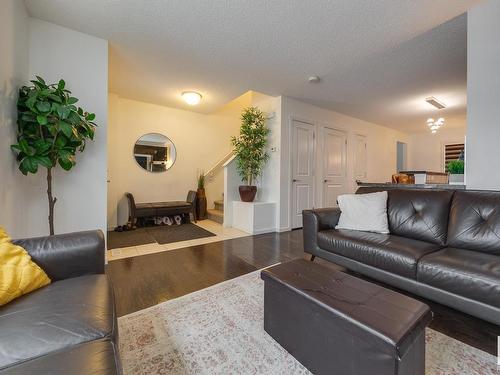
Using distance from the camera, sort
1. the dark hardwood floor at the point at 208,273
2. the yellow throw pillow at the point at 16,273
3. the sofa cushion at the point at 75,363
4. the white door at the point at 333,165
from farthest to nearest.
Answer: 1. the white door at the point at 333,165
2. the dark hardwood floor at the point at 208,273
3. the yellow throw pillow at the point at 16,273
4. the sofa cushion at the point at 75,363

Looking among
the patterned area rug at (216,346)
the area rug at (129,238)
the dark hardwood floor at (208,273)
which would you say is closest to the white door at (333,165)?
the dark hardwood floor at (208,273)

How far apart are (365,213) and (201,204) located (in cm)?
355

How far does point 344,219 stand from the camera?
2412mm

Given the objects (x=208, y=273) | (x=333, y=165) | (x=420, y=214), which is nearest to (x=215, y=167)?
(x=333, y=165)

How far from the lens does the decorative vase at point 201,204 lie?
5.02 meters

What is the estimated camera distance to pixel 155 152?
189 inches

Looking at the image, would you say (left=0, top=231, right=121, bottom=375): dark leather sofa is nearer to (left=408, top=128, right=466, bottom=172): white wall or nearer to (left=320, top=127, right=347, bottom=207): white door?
(left=320, top=127, right=347, bottom=207): white door

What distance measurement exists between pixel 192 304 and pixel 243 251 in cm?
Result: 133

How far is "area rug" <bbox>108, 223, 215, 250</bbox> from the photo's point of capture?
3365 mm

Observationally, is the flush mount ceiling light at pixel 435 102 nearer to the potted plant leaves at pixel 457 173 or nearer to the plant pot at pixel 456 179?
the potted plant leaves at pixel 457 173

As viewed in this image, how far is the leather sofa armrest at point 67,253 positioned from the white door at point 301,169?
3417 mm

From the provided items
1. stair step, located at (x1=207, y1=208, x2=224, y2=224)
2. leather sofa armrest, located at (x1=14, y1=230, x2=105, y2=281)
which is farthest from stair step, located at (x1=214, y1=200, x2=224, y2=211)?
leather sofa armrest, located at (x1=14, y1=230, x2=105, y2=281)

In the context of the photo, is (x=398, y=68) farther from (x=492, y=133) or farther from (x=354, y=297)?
(x=354, y=297)

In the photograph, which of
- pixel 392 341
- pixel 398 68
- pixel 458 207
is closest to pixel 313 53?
pixel 398 68
